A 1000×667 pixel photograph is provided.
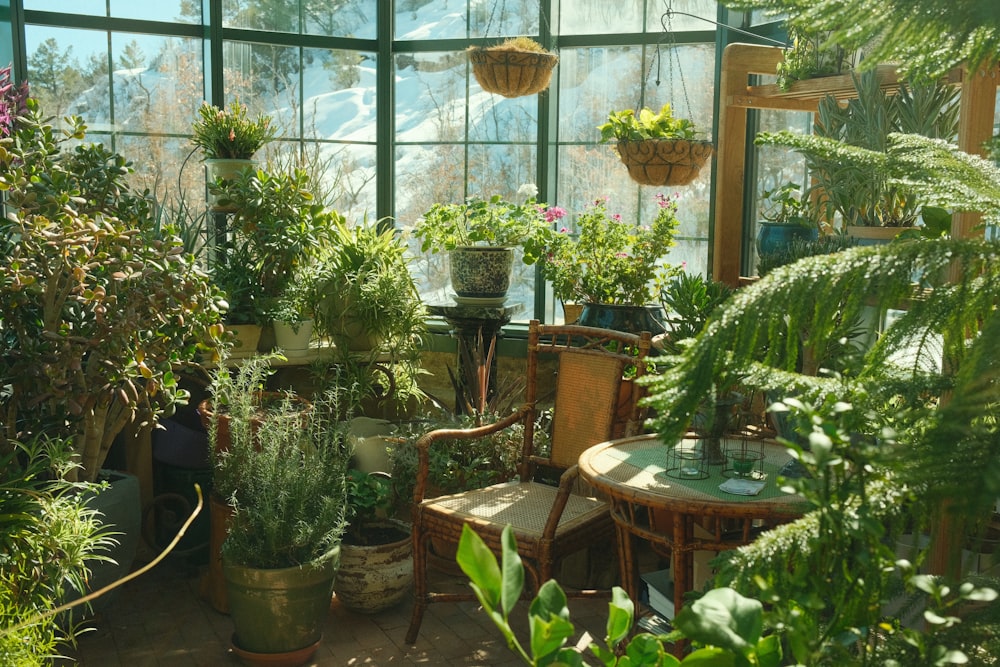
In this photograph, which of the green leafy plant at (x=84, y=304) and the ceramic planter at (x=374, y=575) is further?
the ceramic planter at (x=374, y=575)

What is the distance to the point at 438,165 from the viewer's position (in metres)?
5.02

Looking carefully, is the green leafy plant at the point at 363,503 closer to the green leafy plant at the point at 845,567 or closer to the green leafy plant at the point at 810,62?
the green leafy plant at the point at 810,62

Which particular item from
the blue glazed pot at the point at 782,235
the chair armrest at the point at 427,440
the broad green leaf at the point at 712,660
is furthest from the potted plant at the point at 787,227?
the broad green leaf at the point at 712,660

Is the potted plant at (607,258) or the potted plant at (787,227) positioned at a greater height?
the potted plant at (787,227)

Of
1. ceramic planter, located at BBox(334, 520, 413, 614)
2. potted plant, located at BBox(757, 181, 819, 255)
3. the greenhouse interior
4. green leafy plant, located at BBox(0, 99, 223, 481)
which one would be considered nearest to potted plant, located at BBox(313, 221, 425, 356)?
the greenhouse interior

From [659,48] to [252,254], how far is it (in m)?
2.11

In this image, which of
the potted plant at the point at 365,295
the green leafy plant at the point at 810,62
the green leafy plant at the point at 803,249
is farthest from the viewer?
the potted plant at the point at 365,295

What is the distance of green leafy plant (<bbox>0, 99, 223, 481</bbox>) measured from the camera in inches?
112

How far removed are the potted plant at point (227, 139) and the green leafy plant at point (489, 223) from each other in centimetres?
85

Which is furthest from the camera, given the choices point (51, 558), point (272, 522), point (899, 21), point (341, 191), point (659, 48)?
point (341, 191)

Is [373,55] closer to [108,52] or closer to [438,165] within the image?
[438,165]

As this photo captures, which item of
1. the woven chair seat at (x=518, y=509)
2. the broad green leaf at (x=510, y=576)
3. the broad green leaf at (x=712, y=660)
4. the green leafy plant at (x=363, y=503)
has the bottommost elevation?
the green leafy plant at (x=363, y=503)

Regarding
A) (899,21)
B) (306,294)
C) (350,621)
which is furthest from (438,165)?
(899,21)

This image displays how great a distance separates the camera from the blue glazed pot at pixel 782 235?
3.10 meters
